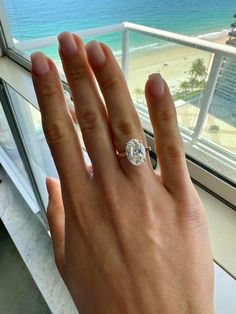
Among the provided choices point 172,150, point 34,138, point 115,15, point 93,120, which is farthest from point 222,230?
point 34,138

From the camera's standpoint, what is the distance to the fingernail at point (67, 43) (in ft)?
1.11

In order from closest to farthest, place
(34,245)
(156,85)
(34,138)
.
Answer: (156,85) < (34,138) < (34,245)

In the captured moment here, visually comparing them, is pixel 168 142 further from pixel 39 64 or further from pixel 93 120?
pixel 39 64

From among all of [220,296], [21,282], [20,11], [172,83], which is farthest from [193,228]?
[21,282]

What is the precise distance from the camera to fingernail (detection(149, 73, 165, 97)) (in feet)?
1.09

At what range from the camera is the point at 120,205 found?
370 mm

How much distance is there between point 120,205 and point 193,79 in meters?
0.39

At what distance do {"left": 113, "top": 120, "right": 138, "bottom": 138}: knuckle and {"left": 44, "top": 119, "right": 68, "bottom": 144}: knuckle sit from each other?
3.3 inches

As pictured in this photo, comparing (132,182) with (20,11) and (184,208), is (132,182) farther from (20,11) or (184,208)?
(20,11)

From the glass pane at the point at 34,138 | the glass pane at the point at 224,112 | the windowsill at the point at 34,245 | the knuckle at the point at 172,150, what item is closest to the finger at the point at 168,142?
the knuckle at the point at 172,150

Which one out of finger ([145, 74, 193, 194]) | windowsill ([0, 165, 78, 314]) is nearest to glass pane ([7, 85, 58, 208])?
windowsill ([0, 165, 78, 314])

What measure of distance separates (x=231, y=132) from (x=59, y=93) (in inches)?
15.4

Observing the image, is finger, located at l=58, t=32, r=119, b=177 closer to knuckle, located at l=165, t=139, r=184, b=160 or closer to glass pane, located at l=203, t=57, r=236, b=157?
knuckle, located at l=165, t=139, r=184, b=160

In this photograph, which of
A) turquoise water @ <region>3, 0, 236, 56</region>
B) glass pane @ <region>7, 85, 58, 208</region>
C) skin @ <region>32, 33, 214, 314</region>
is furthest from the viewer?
glass pane @ <region>7, 85, 58, 208</region>
